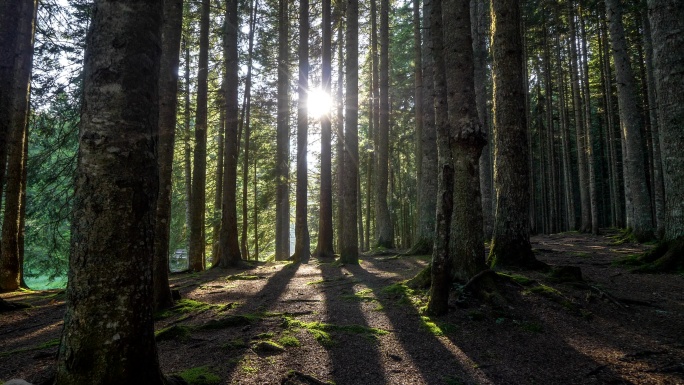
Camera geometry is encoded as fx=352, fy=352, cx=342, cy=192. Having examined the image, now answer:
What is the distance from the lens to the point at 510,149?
7.61m

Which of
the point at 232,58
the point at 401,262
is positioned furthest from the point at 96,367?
the point at 232,58

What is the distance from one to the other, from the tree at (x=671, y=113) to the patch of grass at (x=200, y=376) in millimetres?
9087

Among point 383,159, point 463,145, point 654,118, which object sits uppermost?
point 654,118

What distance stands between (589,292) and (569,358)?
7.92ft

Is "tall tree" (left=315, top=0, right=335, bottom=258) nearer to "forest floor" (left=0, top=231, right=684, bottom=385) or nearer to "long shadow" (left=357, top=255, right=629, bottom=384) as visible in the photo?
"forest floor" (left=0, top=231, right=684, bottom=385)

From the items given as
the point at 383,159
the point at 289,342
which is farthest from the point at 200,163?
the point at 289,342

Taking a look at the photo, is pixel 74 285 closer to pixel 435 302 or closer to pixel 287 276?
pixel 435 302

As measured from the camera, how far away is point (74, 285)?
228 cm

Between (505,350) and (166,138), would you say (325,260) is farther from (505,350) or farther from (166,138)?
(505,350)

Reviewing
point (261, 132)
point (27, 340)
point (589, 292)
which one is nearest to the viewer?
point (27, 340)

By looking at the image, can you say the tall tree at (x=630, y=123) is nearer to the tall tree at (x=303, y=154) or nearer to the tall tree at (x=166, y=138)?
the tall tree at (x=303, y=154)

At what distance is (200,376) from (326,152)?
32.6ft

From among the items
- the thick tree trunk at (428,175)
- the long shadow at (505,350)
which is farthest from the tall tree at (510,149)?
the thick tree trunk at (428,175)

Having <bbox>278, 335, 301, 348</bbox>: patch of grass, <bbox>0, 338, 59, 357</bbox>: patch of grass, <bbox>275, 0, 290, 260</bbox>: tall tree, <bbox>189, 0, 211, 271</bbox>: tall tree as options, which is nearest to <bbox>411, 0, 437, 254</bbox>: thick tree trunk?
<bbox>275, 0, 290, 260</bbox>: tall tree
